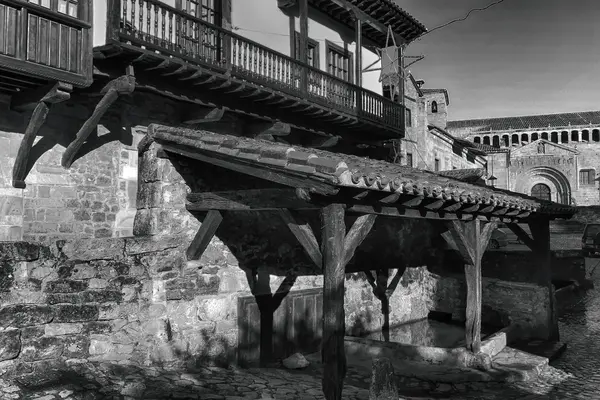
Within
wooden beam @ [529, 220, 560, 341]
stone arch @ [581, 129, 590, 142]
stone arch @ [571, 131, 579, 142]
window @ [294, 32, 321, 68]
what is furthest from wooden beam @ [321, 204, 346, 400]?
stone arch @ [571, 131, 579, 142]

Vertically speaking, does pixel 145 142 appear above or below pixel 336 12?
below

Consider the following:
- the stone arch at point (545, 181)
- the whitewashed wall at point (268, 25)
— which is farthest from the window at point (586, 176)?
the whitewashed wall at point (268, 25)

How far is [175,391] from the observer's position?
5051 millimetres

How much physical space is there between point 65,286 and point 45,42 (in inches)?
152

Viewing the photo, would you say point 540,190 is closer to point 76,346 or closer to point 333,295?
point 333,295

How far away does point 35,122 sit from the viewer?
25.4 feet

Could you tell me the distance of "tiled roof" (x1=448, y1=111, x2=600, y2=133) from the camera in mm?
52031

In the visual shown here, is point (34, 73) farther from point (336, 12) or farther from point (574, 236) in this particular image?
point (574, 236)

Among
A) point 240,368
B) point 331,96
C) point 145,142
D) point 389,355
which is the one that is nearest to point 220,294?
point 240,368

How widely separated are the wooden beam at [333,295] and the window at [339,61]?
398 inches

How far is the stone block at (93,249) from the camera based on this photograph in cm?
543

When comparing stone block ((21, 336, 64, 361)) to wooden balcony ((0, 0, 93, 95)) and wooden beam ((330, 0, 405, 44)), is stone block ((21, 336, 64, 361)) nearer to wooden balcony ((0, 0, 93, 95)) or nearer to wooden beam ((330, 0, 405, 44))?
wooden balcony ((0, 0, 93, 95))

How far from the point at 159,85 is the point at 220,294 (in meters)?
4.11

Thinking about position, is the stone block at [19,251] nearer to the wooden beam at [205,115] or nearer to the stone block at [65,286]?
the stone block at [65,286]
